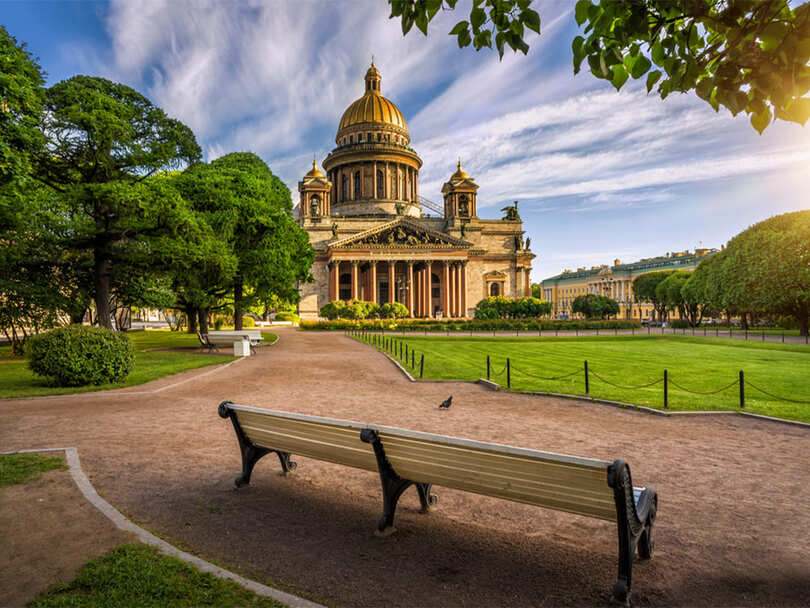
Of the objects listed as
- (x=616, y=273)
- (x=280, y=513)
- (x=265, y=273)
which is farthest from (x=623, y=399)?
(x=616, y=273)

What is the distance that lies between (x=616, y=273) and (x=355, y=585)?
447ft

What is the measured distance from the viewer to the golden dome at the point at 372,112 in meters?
80.6

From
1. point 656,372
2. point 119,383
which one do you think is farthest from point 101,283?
point 656,372

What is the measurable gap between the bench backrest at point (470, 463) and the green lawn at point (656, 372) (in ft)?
27.7

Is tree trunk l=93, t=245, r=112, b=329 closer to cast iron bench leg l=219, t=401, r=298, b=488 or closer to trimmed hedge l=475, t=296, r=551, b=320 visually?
cast iron bench leg l=219, t=401, r=298, b=488

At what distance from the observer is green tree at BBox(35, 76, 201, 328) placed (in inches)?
710

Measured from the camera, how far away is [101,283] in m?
20.3

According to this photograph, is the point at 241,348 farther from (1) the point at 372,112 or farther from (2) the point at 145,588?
(1) the point at 372,112

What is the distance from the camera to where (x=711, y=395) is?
12.9 m

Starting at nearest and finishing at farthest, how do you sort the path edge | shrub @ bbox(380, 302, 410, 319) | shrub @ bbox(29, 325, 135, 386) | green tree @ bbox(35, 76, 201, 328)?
the path edge
shrub @ bbox(29, 325, 135, 386)
green tree @ bbox(35, 76, 201, 328)
shrub @ bbox(380, 302, 410, 319)

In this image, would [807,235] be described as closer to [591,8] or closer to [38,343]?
[591,8]

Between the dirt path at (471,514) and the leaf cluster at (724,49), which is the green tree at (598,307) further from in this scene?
the leaf cluster at (724,49)

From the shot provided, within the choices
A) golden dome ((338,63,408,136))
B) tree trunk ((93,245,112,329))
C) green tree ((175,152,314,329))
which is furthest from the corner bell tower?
tree trunk ((93,245,112,329))

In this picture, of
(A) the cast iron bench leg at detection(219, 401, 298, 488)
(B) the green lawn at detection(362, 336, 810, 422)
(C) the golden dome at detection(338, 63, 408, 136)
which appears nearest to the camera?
(A) the cast iron bench leg at detection(219, 401, 298, 488)
